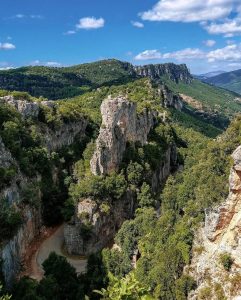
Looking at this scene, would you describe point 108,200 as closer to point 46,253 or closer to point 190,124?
point 46,253

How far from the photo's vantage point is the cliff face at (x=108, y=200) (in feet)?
218

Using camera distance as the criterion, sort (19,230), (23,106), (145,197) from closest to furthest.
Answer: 1. (19,230)
2. (145,197)
3. (23,106)

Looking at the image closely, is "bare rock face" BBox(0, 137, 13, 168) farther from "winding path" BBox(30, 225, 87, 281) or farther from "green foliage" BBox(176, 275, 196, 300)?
"green foliage" BBox(176, 275, 196, 300)

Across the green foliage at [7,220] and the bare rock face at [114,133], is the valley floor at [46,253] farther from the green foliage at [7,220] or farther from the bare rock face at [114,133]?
the bare rock face at [114,133]

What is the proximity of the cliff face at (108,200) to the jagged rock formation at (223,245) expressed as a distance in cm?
2328

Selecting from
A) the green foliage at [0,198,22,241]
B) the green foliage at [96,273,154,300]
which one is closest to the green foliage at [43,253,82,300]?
the green foliage at [0,198,22,241]

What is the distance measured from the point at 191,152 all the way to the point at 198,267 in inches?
2742

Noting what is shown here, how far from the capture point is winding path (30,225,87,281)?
59.9m

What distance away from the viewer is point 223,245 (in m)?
43.5

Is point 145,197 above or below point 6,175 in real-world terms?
below

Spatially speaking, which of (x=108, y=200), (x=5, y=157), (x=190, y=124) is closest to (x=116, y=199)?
(x=108, y=200)

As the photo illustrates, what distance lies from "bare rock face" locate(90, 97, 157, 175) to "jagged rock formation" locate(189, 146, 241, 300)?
29517 mm

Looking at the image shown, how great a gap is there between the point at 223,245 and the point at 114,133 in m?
36.6

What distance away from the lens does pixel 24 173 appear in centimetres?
6856
